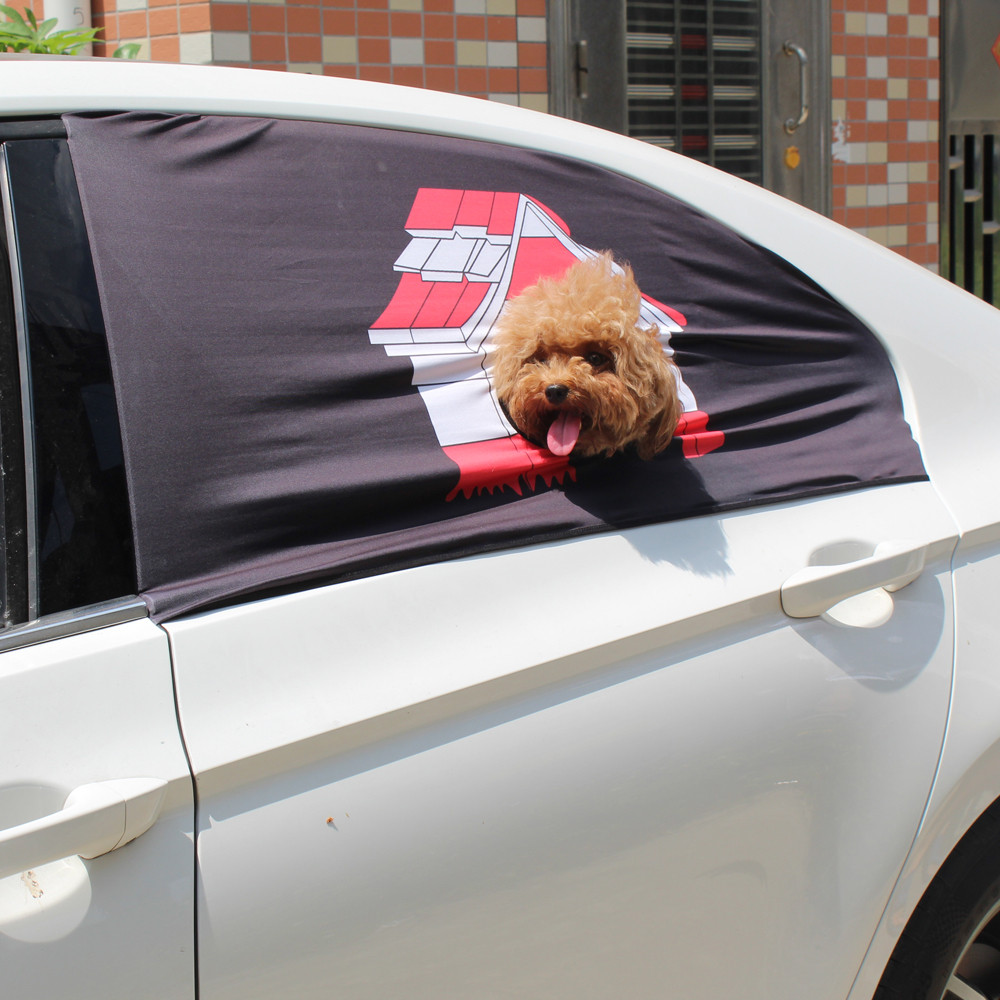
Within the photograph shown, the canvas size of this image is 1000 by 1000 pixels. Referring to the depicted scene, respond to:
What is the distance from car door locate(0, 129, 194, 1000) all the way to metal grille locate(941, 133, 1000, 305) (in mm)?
6660

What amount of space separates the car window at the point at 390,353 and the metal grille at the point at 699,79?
14.0 ft

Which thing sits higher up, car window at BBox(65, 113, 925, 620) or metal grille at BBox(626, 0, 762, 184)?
metal grille at BBox(626, 0, 762, 184)

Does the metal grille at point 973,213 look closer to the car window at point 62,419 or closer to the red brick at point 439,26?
the red brick at point 439,26

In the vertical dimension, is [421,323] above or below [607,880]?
above

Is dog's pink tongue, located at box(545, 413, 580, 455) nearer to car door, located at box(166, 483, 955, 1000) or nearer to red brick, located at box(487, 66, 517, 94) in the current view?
car door, located at box(166, 483, 955, 1000)

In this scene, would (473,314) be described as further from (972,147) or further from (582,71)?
(972,147)

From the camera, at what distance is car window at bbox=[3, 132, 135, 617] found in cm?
126

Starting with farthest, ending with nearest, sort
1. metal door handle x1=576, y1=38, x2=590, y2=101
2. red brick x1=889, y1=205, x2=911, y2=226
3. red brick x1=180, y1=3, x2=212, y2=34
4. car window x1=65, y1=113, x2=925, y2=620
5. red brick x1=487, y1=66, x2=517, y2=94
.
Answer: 1. red brick x1=889, y1=205, x2=911, y2=226
2. metal door handle x1=576, y1=38, x2=590, y2=101
3. red brick x1=487, y1=66, x2=517, y2=94
4. red brick x1=180, y1=3, x2=212, y2=34
5. car window x1=65, y1=113, x2=925, y2=620

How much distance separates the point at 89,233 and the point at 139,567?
0.46 meters

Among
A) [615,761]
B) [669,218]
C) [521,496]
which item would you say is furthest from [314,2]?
[615,761]

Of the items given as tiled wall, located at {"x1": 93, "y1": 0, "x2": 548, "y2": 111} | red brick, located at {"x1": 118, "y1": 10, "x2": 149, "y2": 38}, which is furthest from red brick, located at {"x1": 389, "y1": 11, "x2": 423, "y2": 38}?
red brick, located at {"x1": 118, "y1": 10, "x2": 149, "y2": 38}

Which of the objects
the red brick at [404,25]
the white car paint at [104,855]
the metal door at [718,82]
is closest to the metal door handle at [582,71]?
the metal door at [718,82]

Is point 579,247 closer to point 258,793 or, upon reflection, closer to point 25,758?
point 258,793

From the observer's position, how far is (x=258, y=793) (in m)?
1.19
